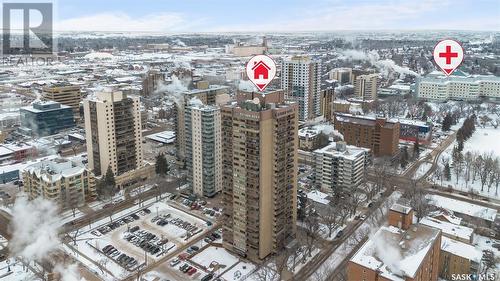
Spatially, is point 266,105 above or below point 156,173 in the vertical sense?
above

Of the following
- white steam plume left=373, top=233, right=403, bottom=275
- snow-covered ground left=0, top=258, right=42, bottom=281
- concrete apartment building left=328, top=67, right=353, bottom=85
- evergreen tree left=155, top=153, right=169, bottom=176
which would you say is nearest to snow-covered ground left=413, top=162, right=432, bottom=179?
white steam plume left=373, top=233, right=403, bottom=275

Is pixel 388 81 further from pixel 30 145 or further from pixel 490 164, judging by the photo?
pixel 30 145

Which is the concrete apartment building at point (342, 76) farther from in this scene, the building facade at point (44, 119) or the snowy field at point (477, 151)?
the building facade at point (44, 119)

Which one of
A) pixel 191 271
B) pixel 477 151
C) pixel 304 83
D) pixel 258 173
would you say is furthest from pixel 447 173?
pixel 304 83

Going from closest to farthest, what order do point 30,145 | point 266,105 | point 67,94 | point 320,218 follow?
1. point 266,105
2. point 320,218
3. point 30,145
4. point 67,94

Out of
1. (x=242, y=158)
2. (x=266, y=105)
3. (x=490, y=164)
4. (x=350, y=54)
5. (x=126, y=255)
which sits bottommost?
(x=126, y=255)

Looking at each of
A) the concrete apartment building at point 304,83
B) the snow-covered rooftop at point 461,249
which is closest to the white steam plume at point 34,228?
the snow-covered rooftop at point 461,249

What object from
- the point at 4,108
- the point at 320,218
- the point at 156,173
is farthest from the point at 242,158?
the point at 4,108
